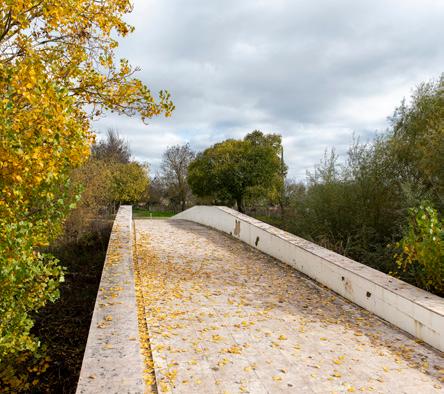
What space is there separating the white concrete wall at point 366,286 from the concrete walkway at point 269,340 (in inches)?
5.8

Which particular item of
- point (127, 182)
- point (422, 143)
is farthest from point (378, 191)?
point (127, 182)

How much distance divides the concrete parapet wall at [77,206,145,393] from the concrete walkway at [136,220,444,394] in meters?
0.30

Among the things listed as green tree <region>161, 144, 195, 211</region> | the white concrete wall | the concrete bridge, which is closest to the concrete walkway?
the concrete bridge

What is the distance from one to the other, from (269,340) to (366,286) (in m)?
1.76

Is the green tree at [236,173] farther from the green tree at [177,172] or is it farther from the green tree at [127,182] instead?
the green tree at [177,172]

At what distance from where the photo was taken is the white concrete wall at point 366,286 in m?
4.25

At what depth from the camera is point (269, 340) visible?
4176 millimetres

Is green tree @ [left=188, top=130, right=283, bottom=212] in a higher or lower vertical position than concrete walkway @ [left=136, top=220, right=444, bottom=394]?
higher

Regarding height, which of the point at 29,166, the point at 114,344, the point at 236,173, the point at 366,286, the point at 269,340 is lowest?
the point at 269,340

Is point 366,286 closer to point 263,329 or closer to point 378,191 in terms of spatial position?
point 263,329

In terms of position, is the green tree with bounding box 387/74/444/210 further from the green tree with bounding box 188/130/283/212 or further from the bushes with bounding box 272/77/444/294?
the green tree with bounding box 188/130/283/212

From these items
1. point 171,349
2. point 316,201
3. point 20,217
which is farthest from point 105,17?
point 316,201

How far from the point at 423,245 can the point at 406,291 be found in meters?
0.63

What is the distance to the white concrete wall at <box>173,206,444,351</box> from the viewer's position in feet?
14.0
